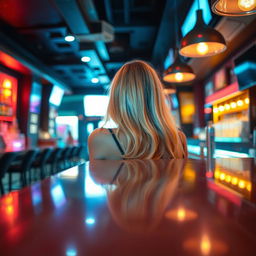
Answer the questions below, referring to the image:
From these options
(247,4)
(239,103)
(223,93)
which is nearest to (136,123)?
(247,4)

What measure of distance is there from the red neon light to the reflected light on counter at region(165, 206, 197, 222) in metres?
Result: 4.78

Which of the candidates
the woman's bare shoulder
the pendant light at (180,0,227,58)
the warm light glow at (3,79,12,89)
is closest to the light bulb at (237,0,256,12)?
the pendant light at (180,0,227,58)

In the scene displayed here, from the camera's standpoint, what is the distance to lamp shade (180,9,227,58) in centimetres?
245

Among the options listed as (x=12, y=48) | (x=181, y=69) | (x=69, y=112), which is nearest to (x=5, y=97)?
(x=12, y=48)

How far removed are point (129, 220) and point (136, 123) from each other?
0.97 metres

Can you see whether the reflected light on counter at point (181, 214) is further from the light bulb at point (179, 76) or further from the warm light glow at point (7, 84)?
the warm light glow at point (7, 84)

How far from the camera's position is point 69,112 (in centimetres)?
1177

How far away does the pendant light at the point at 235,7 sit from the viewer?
5.72ft

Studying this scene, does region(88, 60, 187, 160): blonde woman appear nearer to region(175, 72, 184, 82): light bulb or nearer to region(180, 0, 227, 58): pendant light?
region(180, 0, 227, 58): pendant light

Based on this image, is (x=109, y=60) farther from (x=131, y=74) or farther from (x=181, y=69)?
(x=131, y=74)

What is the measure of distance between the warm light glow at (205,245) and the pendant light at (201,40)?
7.83ft

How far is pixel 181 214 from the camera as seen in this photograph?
378mm

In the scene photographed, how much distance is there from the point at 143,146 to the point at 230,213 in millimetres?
919

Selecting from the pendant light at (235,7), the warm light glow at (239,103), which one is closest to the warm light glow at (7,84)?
the warm light glow at (239,103)
